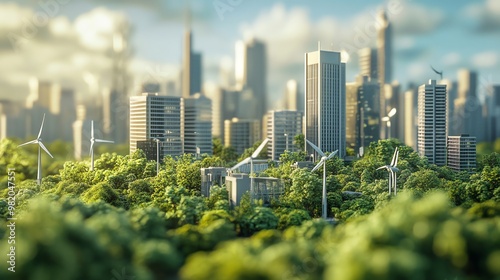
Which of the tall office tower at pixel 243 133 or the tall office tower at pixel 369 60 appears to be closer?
the tall office tower at pixel 243 133

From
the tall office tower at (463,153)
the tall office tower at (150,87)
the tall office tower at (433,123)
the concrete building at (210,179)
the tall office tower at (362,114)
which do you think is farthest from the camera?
the tall office tower at (362,114)

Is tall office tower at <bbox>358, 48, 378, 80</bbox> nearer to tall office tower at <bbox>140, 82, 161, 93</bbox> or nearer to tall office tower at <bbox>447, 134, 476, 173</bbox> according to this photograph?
tall office tower at <bbox>140, 82, 161, 93</bbox>

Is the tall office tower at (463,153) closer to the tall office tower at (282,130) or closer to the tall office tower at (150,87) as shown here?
the tall office tower at (282,130)

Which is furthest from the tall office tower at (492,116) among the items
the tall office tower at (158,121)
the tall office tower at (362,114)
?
the tall office tower at (158,121)

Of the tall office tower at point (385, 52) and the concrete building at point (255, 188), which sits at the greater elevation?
the tall office tower at point (385, 52)

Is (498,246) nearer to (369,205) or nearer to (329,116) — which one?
(369,205)

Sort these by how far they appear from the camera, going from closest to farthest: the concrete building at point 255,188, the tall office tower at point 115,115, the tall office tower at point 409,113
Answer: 1. the concrete building at point 255,188
2. the tall office tower at point 115,115
3. the tall office tower at point 409,113

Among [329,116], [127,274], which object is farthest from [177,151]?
[127,274]
